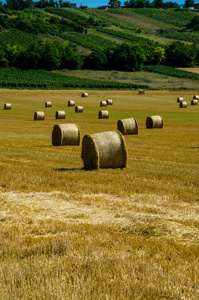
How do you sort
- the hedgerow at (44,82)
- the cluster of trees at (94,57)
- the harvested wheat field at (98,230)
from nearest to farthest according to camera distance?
the harvested wheat field at (98,230), the hedgerow at (44,82), the cluster of trees at (94,57)

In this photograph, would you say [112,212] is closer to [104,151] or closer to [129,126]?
[104,151]

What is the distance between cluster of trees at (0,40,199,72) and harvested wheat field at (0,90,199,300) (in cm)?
12191

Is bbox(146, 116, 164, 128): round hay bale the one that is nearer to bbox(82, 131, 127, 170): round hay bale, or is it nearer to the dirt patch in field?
bbox(82, 131, 127, 170): round hay bale

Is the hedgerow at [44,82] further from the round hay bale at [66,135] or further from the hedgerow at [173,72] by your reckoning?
the round hay bale at [66,135]

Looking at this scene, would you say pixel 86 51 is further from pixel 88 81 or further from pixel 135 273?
pixel 135 273

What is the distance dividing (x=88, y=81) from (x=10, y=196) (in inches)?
4345

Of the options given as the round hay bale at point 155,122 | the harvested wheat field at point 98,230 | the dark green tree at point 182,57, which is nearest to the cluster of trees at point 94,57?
the dark green tree at point 182,57

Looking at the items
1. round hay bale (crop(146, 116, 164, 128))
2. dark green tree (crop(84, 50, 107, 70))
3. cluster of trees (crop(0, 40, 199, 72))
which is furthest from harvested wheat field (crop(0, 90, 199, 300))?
dark green tree (crop(84, 50, 107, 70))

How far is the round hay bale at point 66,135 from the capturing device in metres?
23.7

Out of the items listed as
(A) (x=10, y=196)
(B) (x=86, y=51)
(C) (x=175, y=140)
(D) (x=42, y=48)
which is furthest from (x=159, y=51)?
(A) (x=10, y=196)

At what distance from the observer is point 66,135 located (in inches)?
936

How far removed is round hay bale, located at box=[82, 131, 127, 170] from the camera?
15.4 metres

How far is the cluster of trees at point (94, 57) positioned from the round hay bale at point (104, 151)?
121 meters

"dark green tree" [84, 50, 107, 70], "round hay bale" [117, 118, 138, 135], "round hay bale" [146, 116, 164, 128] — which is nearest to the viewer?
"round hay bale" [117, 118, 138, 135]
